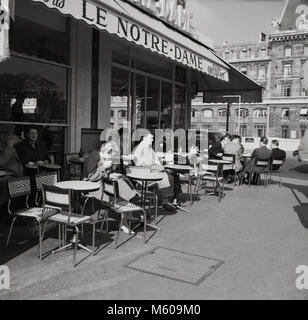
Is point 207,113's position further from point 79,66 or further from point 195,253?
point 195,253

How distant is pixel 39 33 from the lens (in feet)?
24.9

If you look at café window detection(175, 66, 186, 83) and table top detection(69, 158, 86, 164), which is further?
café window detection(175, 66, 186, 83)

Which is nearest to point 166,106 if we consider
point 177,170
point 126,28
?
point 177,170

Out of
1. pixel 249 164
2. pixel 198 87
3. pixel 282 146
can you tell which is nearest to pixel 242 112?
pixel 282 146

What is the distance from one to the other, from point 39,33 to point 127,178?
3.60m

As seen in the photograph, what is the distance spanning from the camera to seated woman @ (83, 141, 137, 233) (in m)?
5.60

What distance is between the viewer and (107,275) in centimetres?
411

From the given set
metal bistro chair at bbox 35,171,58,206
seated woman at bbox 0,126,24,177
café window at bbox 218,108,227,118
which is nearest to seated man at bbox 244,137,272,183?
seated woman at bbox 0,126,24,177

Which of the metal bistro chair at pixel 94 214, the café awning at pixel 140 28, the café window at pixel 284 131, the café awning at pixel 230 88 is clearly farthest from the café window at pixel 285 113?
the metal bistro chair at pixel 94 214

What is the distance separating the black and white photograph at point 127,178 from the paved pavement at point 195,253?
0.9 inches

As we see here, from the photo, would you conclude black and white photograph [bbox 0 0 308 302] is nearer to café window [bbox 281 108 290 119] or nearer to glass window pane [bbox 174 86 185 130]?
glass window pane [bbox 174 86 185 130]

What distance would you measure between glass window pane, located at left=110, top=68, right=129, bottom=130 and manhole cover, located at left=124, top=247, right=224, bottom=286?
5.53 meters
